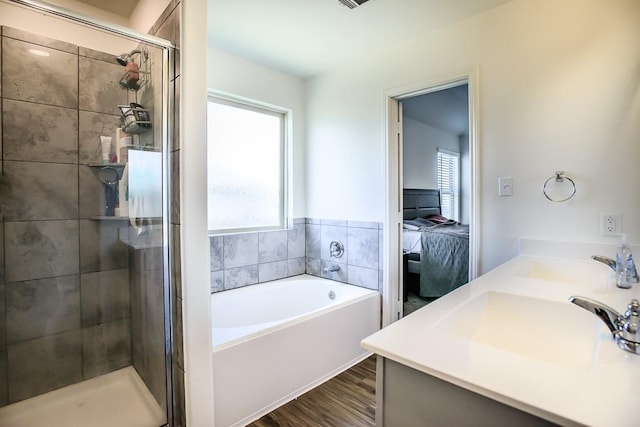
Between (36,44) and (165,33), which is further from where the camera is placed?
(36,44)

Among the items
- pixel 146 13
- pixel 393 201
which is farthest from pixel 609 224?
pixel 146 13

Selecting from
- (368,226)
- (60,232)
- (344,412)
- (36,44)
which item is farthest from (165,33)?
(344,412)

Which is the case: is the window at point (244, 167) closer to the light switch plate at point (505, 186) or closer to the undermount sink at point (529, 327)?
the light switch plate at point (505, 186)

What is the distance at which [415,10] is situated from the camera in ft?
6.98

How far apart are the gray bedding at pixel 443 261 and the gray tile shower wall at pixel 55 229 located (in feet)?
9.31

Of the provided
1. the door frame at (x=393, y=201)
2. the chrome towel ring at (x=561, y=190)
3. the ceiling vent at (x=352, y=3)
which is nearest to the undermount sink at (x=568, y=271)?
the chrome towel ring at (x=561, y=190)

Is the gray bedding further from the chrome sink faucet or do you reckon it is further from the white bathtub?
the chrome sink faucet

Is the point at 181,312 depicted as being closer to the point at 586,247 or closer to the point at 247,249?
the point at 247,249

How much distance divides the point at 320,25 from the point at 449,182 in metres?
4.49

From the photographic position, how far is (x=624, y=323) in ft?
2.68

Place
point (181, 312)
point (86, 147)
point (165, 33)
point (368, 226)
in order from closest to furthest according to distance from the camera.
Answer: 1. point (181, 312)
2. point (165, 33)
3. point (86, 147)
4. point (368, 226)

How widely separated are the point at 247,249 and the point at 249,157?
33.7 inches

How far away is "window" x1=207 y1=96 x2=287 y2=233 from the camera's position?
2791 mm

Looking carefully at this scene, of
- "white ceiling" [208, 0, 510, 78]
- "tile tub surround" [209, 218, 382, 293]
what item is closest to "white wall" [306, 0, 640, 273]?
"white ceiling" [208, 0, 510, 78]
